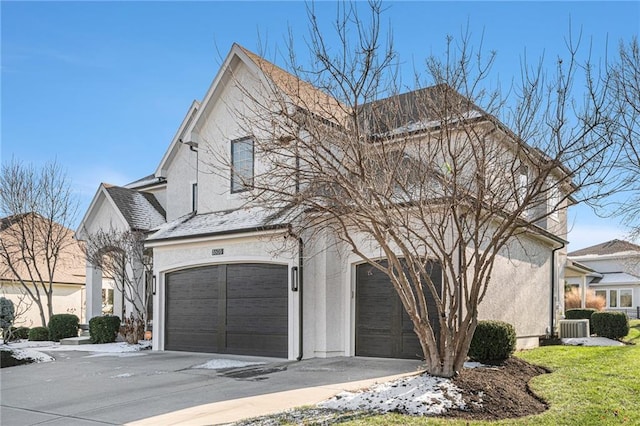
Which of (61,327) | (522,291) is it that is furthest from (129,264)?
(522,291)

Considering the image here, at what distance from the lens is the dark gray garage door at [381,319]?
14164 millimetres

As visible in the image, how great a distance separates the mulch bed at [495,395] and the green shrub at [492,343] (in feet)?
2.95

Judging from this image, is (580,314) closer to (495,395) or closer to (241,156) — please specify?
(241,156)

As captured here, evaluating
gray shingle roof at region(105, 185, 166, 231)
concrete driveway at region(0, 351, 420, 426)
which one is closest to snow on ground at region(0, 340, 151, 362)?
concrete driveway at region(0, 351, 420, 426)

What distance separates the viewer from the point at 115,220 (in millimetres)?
23859

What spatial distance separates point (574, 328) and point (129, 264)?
16.8 m

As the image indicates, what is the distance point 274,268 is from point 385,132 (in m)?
6.29

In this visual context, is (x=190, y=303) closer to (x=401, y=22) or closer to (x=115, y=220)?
(x=115, y=220)

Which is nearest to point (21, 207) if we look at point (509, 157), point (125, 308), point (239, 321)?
point (125, 308)

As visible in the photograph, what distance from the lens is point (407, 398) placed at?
910cm

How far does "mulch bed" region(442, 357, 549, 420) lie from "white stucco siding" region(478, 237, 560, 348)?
11.7 feet

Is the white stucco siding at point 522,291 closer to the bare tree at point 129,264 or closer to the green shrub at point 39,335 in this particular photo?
the bare tree at point 129,264

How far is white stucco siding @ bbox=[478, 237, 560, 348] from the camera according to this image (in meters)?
15.6

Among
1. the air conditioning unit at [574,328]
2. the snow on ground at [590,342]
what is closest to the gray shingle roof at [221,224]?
the snow on ground at [590,342]
